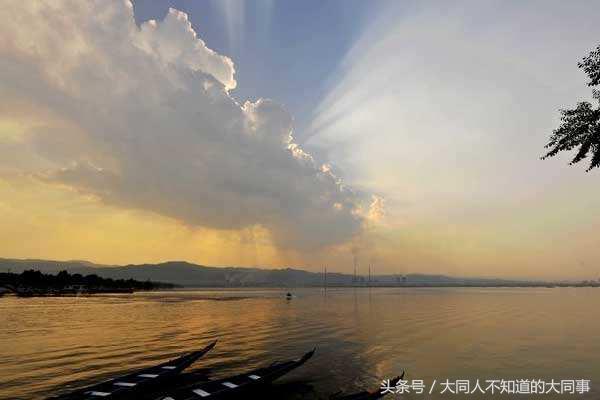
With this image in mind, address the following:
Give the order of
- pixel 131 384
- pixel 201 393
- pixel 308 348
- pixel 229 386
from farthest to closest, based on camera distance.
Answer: pixel 308 348, pixel 131 384, pixel 229 386, pixel 201 393

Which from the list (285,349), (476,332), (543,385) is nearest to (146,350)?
(285,349)

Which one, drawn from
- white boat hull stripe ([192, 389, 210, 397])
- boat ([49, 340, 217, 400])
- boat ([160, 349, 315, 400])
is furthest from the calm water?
white boat hull stripe ([192, 389, 210, 397])

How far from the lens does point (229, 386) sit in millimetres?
24031

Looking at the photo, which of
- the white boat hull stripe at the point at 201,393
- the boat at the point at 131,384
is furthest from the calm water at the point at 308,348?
the white boat hull stripe at the point at 201,393

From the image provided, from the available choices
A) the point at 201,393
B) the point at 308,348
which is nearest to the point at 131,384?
the point at 201,393

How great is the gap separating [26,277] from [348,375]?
208 metres

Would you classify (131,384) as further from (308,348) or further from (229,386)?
(308,348)

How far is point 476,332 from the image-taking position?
61281 millimetres

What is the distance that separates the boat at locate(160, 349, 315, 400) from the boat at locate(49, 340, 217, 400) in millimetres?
1678

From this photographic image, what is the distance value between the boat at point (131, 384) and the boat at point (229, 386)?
1.68m

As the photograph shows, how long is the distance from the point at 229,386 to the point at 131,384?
235 inches

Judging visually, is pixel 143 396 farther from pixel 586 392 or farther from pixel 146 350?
pixel 586 392

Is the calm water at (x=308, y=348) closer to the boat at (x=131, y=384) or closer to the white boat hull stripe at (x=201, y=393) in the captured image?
the boat at (x=131, y=384)

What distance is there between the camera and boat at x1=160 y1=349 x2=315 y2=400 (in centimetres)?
2228
